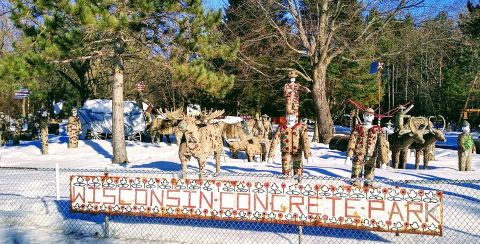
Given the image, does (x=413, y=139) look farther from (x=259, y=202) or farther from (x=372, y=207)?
(x=259, y=202)

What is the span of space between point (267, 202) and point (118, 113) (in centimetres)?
1115

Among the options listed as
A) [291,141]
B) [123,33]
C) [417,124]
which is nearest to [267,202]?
[291,141]

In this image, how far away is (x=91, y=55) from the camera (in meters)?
16.7

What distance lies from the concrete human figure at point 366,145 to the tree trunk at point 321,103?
555 inches

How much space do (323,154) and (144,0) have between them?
918cm

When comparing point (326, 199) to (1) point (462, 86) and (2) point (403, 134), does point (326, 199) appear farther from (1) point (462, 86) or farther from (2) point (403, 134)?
(1) point (462, 86)

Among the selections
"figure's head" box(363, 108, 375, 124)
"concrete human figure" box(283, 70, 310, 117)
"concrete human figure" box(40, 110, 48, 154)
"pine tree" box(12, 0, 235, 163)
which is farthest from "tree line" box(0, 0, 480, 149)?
"figure's head" box(363, 108, 375, 124)

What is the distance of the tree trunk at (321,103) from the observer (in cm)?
2372

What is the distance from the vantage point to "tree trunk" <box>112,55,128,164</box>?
1670 centimetres

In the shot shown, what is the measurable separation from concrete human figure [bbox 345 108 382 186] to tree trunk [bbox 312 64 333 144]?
555 inches

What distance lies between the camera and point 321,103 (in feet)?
79.3

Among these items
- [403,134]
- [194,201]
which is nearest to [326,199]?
[194,201]

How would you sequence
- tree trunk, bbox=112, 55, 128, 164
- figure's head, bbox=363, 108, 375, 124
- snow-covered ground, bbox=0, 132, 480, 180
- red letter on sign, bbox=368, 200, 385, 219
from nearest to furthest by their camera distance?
red letter on sign, bbox=368, 200, 385, 219 → figure's head, bbox=363, 108, 375, 124 → snow-covered ground, bbox=0, 132, 480, 180 → tree trunk, bbox=112, 55, 128, 164

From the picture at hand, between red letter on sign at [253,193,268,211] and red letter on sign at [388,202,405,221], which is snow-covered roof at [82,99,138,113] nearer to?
red letter on sign at [253,193,268,211]
